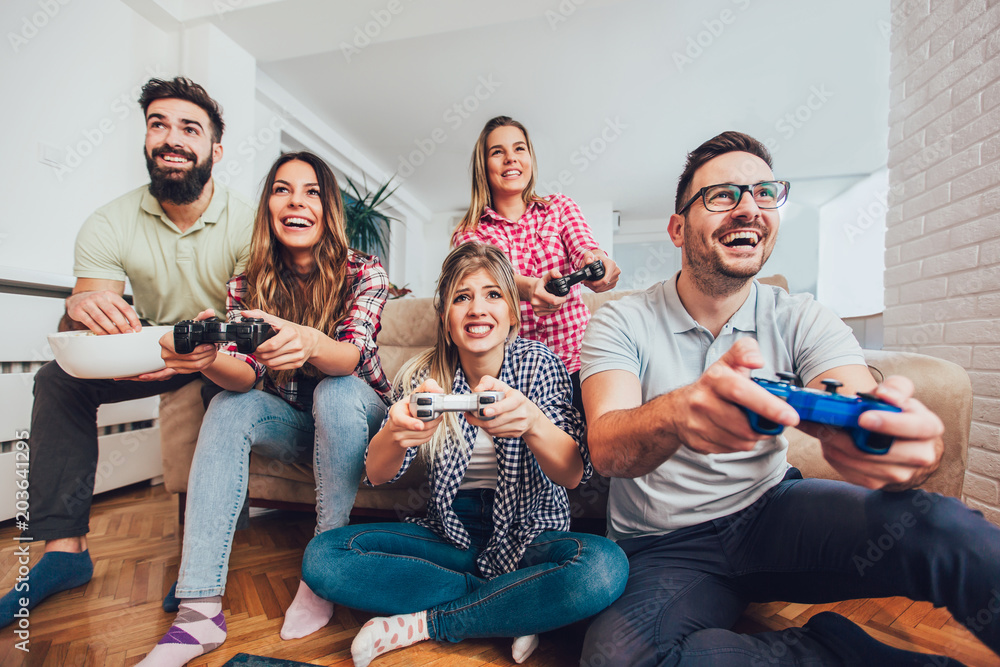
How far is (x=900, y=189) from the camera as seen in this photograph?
197cm

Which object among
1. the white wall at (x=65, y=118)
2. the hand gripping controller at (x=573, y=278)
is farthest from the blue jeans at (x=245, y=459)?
the white wall at (x=65, y=118)

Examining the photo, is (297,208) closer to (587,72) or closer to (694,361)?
(694,361)

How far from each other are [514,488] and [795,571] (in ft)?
1.68

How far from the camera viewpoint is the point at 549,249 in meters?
1.57

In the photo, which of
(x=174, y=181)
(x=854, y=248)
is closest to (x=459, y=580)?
(x=174, y=181)

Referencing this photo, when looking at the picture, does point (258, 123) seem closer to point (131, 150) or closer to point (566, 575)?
point (131, 150)

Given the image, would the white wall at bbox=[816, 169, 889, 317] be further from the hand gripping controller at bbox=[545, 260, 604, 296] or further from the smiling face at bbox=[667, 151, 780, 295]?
the smiling face at bbox=[667, 151, 780, 295]

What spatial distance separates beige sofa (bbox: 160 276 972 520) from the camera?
100 cm

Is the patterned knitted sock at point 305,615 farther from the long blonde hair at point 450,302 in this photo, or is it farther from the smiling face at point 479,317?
the smiling face at point 479,317

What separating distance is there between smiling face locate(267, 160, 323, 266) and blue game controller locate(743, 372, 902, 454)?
1.11 m

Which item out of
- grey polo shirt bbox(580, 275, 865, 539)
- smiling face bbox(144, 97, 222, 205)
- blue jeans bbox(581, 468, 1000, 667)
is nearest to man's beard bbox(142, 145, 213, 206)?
smiling face bbox(144, 97, 222, 205)

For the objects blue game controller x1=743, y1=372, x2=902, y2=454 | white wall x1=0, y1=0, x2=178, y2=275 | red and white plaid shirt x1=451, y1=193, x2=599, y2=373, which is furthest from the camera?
white wall x1=0, y1=0, x2=178, y2=275

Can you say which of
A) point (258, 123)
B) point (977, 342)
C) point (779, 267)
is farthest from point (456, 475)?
point (779, 267)

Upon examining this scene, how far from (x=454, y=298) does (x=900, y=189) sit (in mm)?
1978
